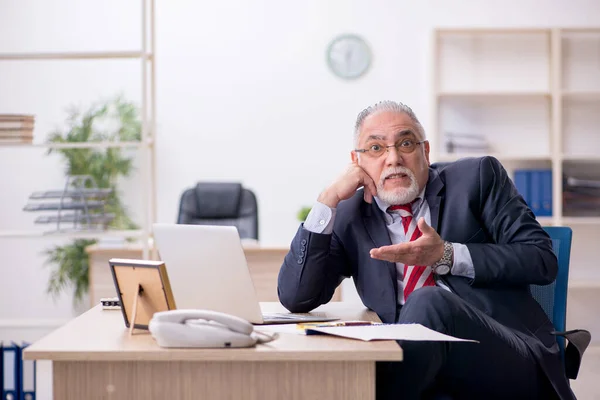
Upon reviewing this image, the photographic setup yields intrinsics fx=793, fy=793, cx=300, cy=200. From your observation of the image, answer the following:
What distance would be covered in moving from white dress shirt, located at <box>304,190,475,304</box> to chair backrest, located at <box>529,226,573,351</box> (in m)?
0.29

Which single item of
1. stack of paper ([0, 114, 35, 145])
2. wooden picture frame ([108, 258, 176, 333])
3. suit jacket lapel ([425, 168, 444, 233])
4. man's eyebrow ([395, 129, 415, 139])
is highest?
stack of paper ([0, 114, 35, 145])

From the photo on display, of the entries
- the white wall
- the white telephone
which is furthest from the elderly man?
the white wall

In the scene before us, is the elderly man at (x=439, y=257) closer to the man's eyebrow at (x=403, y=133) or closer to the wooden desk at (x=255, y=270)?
the man's eyebrow at (x=403, y=133)

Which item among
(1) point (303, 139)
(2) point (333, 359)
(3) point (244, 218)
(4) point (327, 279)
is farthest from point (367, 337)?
(1) point (303, 139)

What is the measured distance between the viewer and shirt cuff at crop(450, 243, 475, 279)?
201cm

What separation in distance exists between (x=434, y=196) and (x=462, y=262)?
0.89 ft

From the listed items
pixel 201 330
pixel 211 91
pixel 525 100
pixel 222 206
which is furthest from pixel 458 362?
pixel 211 91

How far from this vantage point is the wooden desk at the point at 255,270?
14.8 ft

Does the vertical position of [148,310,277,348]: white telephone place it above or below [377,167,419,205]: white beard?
below

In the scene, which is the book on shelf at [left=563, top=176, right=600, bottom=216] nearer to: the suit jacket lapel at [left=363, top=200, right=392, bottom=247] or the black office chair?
the black office chair

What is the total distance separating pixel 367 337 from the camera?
1538 millimetres

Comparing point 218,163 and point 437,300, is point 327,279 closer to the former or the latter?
point 437,300

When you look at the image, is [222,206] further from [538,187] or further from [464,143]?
[538,187]

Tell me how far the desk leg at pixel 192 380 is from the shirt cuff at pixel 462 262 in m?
0.65
